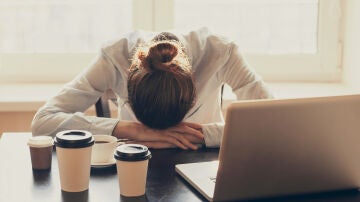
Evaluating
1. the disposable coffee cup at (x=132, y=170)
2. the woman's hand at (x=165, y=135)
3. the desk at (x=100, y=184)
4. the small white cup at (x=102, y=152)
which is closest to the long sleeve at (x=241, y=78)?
the woman's hand at (x=165, y=135)

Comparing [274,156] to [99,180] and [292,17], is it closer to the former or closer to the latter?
[99,180]

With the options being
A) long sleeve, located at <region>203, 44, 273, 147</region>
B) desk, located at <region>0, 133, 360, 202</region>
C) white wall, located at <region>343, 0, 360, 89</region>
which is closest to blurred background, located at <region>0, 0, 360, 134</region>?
white wall, located at <region>343, 0, 360, 89</region>

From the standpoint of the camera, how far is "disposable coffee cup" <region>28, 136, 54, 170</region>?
1378 millimetres

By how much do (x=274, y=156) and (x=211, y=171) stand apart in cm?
26

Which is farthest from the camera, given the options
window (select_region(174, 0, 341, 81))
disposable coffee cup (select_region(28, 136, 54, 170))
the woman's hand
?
window (select_region(174, 0, 341, 81))

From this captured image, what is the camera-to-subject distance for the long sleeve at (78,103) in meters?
1.72

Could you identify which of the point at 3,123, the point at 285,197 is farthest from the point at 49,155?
the point at 3,123

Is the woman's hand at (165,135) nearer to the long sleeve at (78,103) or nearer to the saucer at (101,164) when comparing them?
the long sleeve at (78,103)

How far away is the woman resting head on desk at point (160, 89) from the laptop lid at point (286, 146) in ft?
1.35

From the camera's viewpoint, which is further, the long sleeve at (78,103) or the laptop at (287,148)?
the long sleeve at (78,103)

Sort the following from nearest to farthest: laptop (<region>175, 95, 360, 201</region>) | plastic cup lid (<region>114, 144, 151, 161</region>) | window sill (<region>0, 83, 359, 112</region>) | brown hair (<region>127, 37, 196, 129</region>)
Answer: laptop (<region>175, 95, 360, 201</region>) → plastic cup lid (<region>114, 144, 151, 161</region>) → brown hair (<region>127, 37, 196, 129</region>) → window sill (<region>0, 83, 359, 112</region>)

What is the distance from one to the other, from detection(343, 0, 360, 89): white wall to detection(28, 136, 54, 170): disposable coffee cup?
1.65 m

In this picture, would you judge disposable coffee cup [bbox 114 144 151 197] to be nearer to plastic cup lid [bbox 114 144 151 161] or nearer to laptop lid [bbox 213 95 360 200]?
plastic cup lid [bbox 114 144 151 161]

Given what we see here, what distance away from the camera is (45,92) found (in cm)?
259
